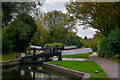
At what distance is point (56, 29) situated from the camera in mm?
31953

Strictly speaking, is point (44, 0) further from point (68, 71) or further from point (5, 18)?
point (68, 71)

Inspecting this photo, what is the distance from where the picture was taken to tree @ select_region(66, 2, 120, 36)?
42.9 ft

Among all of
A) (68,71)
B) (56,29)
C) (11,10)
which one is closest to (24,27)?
(11,10)

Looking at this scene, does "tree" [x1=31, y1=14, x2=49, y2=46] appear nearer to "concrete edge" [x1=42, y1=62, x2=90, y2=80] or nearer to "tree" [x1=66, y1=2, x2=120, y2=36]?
"tree" [x1=66, y1=2, x2=120, y2=36]

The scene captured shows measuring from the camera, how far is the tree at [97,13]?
13087 millimetres

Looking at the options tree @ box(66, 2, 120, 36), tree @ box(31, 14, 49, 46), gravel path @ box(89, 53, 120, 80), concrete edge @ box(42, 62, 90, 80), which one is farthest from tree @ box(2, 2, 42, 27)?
tree @ box(31, 14, 49, 46)

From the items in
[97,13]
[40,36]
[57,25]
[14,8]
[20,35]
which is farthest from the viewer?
[57,25]

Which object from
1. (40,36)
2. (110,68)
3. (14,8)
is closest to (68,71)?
(110,68)

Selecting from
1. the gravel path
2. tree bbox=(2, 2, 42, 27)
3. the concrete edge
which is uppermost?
tree bbox=(2, 2, 42, 27)

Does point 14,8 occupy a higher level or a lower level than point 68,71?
higher

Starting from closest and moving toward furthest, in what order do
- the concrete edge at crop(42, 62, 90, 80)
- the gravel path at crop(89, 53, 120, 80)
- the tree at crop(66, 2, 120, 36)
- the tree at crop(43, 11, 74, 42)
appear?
the gravel path at crop(89, 53, 120, 80), the concrete edge at crop(42, 62, 90, 80), the tree at crop(66, 2, 120, 36), the tree at crop(43, 11, 74, 42)

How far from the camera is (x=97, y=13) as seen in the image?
49.4 ft

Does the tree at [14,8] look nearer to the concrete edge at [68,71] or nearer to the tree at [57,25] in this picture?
the concrete edge at [68,71]

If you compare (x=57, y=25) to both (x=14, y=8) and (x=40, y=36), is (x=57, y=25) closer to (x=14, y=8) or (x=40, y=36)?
(x=40, y=36)
